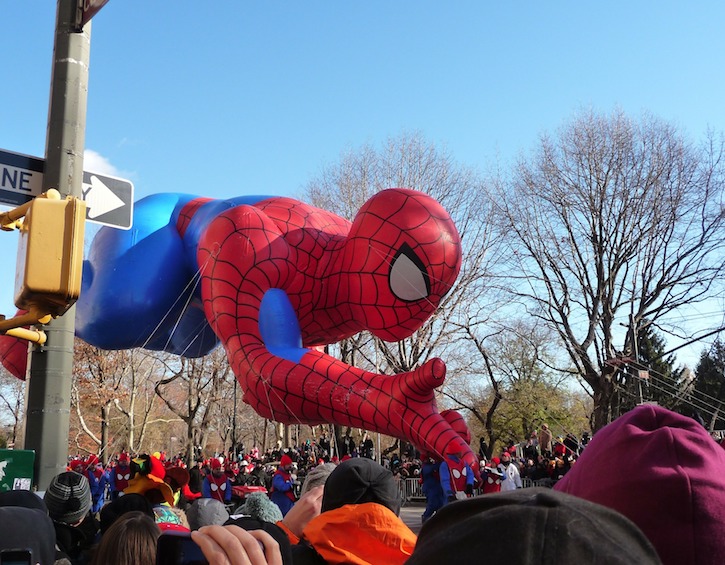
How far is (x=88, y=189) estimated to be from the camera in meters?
4.54

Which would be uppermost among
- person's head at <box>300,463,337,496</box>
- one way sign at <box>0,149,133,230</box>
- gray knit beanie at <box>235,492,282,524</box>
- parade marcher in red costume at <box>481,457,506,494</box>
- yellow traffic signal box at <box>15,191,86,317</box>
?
one way sign at <box>0,149,133,230</box>

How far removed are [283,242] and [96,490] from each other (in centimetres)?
971

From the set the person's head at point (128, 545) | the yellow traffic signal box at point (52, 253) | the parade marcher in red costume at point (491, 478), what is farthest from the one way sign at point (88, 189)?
the parade marcher in red costume at point (491, 478)

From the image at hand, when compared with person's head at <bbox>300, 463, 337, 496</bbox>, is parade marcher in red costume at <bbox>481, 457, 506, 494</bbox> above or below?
below

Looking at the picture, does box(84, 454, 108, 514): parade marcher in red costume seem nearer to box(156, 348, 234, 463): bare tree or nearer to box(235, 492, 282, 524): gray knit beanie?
box(156, 348, 234, 463): bare tree

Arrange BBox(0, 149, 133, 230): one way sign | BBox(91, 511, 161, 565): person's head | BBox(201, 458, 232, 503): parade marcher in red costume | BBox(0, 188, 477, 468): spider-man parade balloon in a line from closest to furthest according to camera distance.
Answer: BBox(91, 511, 161, 565): person's head, BBox(0, 149, 133, 230): one way sign, BBox(0, 188, 477, 468): spider-man parade balloon, BBox(201, 458, 232, 503): parade marcher in red costume

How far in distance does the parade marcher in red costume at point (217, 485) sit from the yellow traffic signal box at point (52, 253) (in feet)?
34.5

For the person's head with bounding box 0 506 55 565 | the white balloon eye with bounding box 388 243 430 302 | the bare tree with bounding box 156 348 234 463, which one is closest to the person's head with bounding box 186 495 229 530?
the person's head with bounding box 0 506 55 565

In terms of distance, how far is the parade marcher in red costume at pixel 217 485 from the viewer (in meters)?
12.9

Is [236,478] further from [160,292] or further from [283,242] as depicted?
[283,242]

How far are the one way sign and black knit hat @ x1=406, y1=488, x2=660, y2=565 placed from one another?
4.05m

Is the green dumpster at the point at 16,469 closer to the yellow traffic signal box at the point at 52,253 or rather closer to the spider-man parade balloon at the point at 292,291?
the yellow traffic signal box at the point at 52,253

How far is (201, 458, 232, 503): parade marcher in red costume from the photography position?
12.9 m

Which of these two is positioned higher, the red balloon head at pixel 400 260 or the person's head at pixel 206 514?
the red balloon head at pixel 400 260
